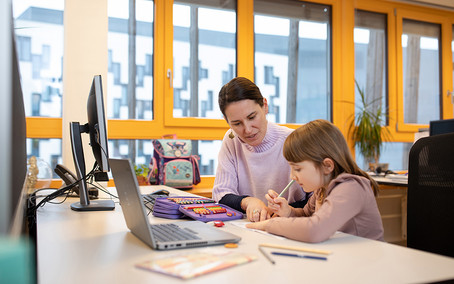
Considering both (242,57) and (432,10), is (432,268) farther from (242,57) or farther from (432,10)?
(432,10)

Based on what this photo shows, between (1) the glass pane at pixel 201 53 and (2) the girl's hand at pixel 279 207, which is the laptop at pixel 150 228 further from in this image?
(1) the glass pane at pixel 201 53

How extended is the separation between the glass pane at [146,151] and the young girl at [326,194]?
7.01 feet

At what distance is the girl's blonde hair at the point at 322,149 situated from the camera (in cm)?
122

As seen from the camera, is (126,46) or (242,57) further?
(242,57)

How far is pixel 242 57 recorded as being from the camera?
3576 mm

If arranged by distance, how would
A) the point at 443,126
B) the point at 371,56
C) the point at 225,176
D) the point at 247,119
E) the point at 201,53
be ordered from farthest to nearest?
the point at 371,56
the point at 201,53
the point at 443,126
the point at 225,176
the point at 247,119

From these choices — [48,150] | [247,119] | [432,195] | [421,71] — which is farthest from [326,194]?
[421,71]

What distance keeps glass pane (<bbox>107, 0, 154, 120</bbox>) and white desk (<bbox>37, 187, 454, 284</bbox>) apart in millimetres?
2276

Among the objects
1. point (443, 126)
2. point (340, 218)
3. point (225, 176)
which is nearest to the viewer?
point (340, 218)

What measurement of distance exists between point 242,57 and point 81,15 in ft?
4.61

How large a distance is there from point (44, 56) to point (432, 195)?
2.85 meters

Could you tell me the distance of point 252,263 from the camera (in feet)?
2.49

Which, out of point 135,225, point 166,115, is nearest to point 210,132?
point 166,115

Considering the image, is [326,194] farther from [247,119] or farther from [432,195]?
[247,119]
